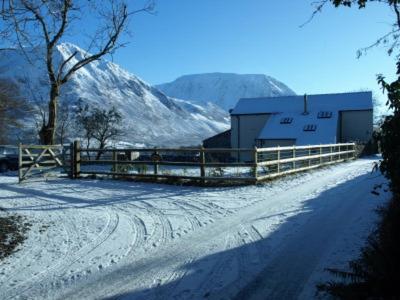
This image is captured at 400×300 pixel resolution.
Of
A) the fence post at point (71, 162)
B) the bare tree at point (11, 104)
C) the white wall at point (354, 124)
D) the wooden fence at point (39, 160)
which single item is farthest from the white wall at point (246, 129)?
the fence post at point (71, 162)

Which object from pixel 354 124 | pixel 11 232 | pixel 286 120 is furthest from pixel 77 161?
pixel 354 124

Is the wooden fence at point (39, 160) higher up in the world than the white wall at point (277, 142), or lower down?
lower down

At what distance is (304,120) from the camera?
42.4 meters

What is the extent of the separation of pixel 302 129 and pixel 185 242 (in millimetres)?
35435

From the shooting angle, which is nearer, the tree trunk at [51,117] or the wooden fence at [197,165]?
the wooden fence at [197,165]

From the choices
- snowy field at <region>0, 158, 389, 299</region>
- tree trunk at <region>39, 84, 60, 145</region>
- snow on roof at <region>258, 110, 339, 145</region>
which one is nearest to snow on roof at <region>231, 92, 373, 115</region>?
snow on roof at <region>258, 110, 339, 145</region>

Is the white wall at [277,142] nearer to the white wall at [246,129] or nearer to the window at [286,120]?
the window at [286,120]

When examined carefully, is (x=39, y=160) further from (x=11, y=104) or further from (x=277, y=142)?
(x=277, y=142)

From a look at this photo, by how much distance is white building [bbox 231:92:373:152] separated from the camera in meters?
40.5

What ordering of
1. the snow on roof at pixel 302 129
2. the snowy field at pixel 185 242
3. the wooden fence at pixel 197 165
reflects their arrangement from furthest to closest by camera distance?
the snow on roof at pixel 302 129, the wooden fence at pixel 197 165, the snowy field at pixel 185 242

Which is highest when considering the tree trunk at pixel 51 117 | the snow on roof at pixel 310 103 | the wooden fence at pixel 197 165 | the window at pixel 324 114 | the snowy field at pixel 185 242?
the snow on roof at pixel 310 103

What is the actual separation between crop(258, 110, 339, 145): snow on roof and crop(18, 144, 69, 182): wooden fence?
1009 inches

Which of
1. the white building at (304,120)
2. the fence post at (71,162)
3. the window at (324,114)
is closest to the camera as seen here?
the fence post at (71,162)

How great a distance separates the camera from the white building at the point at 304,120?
4047 cm
